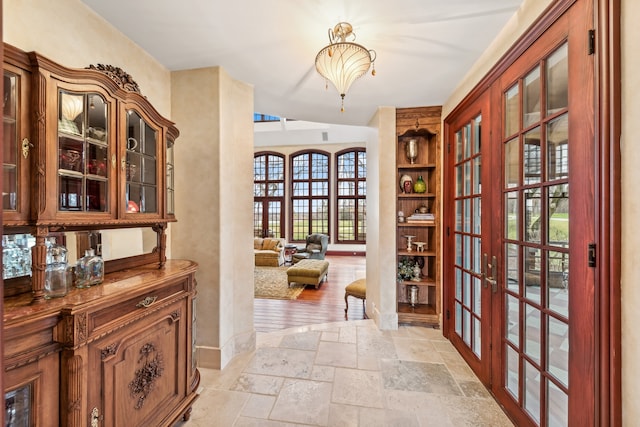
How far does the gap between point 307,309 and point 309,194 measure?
21.9ft

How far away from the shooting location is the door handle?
6.76 feet

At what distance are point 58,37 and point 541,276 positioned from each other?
3.20 meters

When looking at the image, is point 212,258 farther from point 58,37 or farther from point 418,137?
point 418,137

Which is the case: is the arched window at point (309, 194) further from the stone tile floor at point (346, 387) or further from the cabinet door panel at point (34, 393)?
the cabinet door panel at point (34, 393)

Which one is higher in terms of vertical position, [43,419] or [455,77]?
[455,77]

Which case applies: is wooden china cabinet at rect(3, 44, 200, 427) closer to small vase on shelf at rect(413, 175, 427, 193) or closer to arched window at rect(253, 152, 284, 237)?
small vase on shelf at rect(413, 175, 427, 193)

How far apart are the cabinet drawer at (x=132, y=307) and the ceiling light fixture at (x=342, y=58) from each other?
176 centimetres

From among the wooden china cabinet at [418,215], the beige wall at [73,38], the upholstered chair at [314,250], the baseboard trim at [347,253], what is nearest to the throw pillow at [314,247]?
the upholstered chair at [314,250]

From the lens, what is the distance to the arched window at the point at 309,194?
1065cm

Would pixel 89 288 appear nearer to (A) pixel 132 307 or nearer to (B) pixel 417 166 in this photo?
(A) pixel 132 307

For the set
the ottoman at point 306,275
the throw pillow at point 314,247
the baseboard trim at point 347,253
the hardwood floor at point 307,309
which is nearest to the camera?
the hardwood floor at point 307,309

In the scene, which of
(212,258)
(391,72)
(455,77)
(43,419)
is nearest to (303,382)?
(212,258)

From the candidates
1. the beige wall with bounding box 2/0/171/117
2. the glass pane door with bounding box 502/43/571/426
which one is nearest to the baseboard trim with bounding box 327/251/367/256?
the glass pane door with bounding box 502/43/571/426

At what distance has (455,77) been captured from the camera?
259 cm
